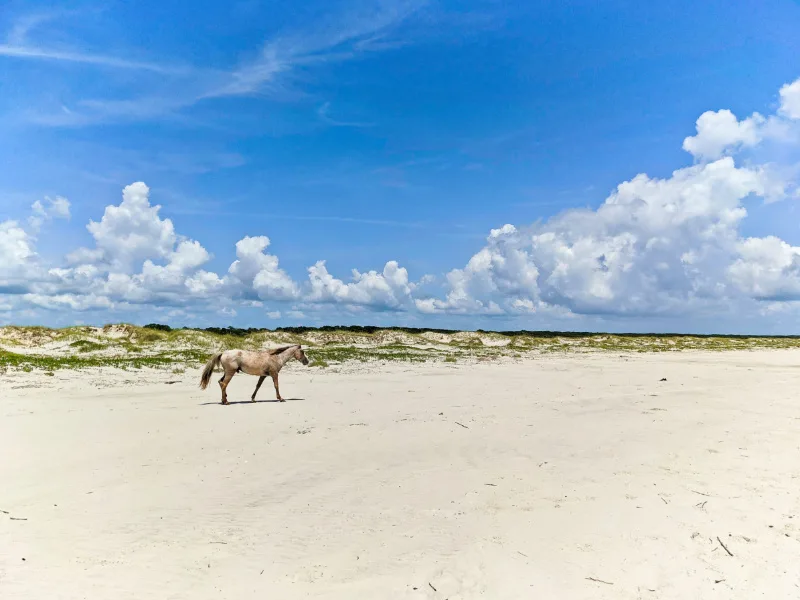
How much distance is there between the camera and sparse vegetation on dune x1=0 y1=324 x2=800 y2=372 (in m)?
36.9

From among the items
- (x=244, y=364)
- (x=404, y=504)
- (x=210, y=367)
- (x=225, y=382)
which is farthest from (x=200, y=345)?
(x=404, y=504)

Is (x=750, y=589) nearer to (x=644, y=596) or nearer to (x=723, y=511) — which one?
(x=644, y=596)

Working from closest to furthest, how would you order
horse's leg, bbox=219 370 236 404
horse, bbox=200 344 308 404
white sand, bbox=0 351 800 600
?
white sand, bbox=0 351 800 600, horse's leg, bbox=219 370 236 404, horse, bbox=200 344 308 404

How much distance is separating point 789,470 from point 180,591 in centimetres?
942

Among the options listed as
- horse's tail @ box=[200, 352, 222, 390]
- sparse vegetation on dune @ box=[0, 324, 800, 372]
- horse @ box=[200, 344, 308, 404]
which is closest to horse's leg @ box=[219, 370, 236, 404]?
horse @ box=[200, 344, 308, 404]

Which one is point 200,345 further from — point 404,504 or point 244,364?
point 404,504

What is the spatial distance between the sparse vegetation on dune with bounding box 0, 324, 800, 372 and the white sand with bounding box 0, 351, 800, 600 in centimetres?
2159

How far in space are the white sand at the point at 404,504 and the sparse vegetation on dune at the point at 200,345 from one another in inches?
850

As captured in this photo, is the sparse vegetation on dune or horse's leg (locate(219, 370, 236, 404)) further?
the sparse vegetation on dune

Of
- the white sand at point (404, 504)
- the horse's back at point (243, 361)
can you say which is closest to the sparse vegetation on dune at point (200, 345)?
the horse's back at point (243, 361)

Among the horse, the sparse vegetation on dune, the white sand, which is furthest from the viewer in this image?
the sparse vegetation on dune

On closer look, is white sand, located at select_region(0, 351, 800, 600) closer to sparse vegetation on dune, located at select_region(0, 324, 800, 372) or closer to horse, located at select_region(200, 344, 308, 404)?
horse, located at select_region(200, 344, 308, 404)

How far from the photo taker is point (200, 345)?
60.0 m

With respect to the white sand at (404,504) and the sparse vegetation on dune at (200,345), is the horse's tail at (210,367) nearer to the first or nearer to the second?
the white sand at (404,504)
